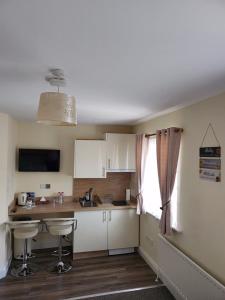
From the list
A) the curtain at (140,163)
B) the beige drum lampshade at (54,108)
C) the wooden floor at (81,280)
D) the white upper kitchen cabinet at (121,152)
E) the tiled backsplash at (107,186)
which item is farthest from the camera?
the tiled backsplash at (107,186)

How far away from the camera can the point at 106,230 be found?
156 inches

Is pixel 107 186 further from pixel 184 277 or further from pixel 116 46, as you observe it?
pixel 116 46

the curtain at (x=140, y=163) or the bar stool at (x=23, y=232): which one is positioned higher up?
the curtain at (x=140, y=163)

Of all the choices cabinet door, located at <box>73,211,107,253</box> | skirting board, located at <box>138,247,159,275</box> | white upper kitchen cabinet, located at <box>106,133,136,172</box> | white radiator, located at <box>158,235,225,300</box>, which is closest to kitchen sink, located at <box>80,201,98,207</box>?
cabinet door, located at <box>73,211,107,253</box>

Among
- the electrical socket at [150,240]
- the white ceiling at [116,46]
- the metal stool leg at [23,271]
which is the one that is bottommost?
the metal stool leg at [23,271]

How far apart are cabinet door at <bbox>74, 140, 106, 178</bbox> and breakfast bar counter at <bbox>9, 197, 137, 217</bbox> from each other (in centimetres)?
55

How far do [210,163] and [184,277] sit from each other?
1335 millimetres

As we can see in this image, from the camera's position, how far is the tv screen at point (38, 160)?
4.05 m

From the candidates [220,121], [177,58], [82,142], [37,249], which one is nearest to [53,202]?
[37,249]

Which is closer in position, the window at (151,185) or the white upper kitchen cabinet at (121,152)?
the window at (151,185)

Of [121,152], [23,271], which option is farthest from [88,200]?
[23,271]

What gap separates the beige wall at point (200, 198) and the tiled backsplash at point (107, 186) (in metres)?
1.83

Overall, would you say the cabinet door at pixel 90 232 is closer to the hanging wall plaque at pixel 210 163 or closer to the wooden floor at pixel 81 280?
the wooden floor at pixel 81 280

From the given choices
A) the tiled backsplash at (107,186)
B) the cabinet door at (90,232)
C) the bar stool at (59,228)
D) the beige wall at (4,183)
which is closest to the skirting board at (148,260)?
the cabinet door at (90,232)
